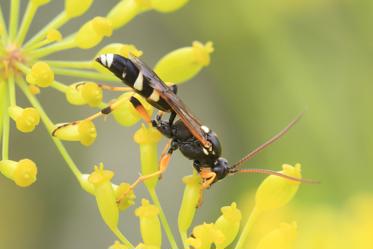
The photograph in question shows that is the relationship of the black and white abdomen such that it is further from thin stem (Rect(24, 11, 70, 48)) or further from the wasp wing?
thin stem (Rect(24, 11, 70, 48))

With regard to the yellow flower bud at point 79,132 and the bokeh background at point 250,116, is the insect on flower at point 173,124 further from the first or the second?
the bokeh background at point 250,116

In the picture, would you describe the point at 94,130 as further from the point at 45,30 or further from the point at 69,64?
the point at 45,30

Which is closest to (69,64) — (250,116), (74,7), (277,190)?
(74,7)

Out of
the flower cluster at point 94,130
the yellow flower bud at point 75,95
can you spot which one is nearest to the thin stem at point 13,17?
the flower cluster at point 94,130

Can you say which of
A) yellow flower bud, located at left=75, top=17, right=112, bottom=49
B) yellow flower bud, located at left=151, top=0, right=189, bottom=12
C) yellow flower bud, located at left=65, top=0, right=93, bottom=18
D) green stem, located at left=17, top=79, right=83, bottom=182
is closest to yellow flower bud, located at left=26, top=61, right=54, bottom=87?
green stem, located at left=17, top=79, right=83, bottom=182

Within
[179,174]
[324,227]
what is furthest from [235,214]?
[179,174]

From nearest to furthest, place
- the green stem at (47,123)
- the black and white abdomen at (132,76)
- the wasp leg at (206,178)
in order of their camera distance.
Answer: the green stem at (47,123) → the black and white abdomen at (132,76) → the wasp leg at (206,178)
